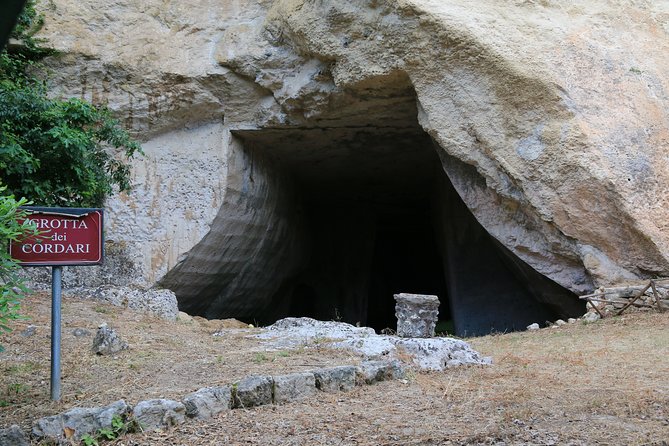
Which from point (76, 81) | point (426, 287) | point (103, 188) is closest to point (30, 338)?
point (103, 188)

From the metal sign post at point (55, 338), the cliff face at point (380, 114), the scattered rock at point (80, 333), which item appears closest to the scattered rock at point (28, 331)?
the scattered rock at point (80, 333)

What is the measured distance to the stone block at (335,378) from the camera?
18.2ft

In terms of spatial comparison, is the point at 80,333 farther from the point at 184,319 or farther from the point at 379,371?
the point at 379,371

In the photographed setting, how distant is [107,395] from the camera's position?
5.15 metres

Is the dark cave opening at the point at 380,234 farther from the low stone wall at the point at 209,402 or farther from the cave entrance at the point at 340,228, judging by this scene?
the low stone wall at the point at 209,402

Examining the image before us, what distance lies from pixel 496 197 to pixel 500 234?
60 centimetres

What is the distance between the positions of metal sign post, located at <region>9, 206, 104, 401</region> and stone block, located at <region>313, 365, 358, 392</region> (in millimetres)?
1810

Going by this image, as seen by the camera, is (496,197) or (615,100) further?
(496,197)

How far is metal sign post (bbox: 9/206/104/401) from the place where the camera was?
4.74 metres

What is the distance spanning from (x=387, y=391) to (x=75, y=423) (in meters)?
2.36

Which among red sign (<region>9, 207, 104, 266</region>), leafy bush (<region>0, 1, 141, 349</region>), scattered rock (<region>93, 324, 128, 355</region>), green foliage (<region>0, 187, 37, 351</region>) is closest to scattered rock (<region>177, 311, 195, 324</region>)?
leafy bush (<region>0, 1, 141, 349</region>)

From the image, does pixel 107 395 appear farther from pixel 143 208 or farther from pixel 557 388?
pixel 143 208

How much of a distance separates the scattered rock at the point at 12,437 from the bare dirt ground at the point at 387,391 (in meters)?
0.47

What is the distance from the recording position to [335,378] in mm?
5621
